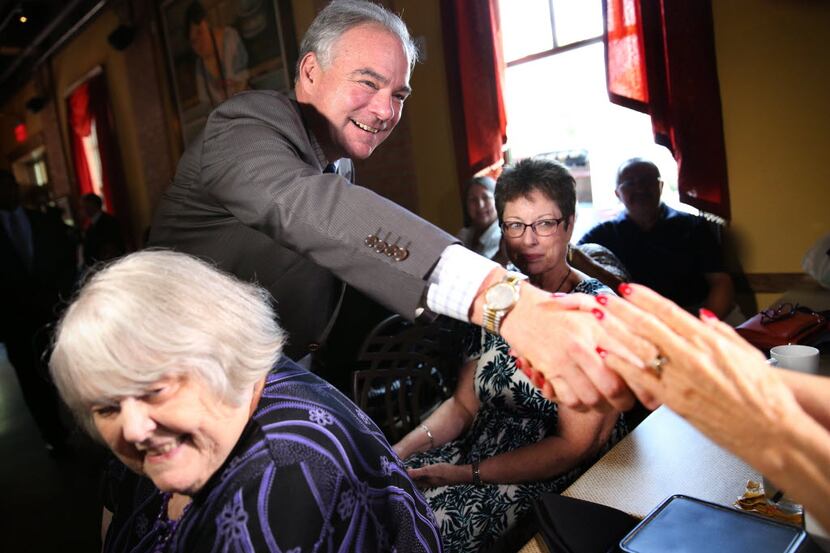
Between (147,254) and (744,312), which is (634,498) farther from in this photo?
(744,312)

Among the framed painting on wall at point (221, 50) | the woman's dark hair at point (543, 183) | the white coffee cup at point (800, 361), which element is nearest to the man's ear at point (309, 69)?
the woman's dark hair at point (543, 183)

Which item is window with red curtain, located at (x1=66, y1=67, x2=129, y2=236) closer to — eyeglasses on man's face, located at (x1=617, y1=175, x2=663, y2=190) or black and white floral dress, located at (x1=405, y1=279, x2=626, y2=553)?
eyeglasses on man's face, located at (x1=617, y1=175, x2=663, y2=190)

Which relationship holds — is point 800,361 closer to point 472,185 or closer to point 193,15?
point 472,185

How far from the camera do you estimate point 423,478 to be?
1761 mm

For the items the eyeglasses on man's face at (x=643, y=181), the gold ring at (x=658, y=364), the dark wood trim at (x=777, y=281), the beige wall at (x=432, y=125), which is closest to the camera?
the gold ring at (x=658, y=364)

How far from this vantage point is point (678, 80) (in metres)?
3.26

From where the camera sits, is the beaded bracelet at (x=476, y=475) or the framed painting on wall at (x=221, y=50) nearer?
the beaded bracelet at (x=476, y=475)

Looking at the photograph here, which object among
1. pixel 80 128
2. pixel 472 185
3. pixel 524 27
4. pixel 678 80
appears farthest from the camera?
pixel 80 128

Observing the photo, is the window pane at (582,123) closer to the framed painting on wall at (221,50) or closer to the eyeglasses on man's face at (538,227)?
the eyeglasses on man's face at (538,227)

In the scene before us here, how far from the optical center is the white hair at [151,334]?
0.92m

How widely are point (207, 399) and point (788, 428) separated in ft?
2.66

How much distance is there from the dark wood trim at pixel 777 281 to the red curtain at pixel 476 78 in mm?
1841

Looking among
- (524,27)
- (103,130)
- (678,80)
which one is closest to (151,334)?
(678,80)

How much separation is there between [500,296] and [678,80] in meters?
2.92
